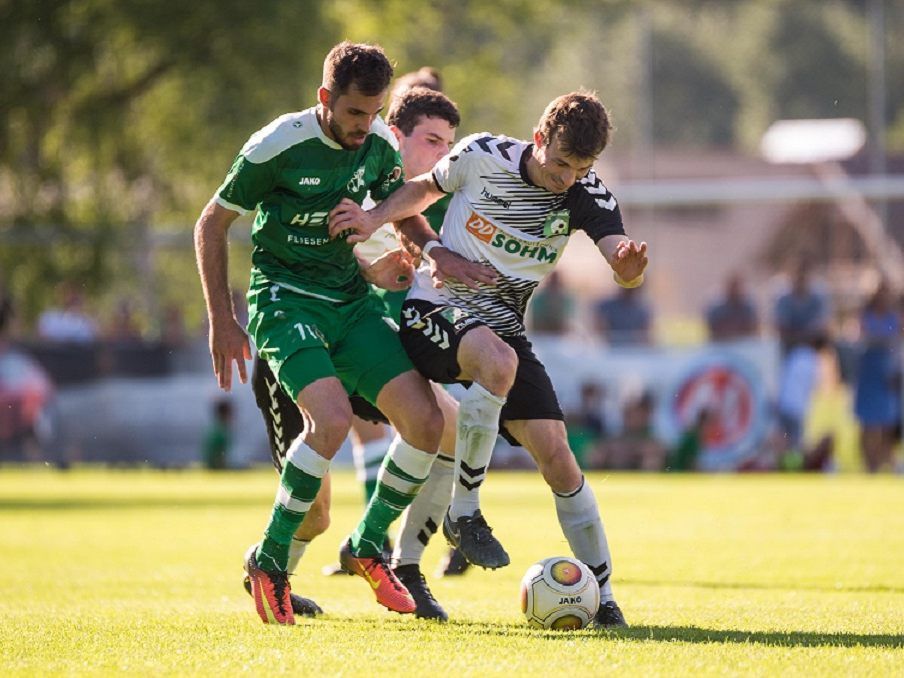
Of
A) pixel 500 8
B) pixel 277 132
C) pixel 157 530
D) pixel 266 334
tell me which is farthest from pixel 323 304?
pixel 500 8

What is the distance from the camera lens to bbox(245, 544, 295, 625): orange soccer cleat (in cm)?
684

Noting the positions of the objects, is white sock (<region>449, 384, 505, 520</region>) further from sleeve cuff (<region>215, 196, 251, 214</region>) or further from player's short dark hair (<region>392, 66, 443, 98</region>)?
player's short dark hair (<region>392, 66, 443, 98</region>)

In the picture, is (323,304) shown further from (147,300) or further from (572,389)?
(147,300)

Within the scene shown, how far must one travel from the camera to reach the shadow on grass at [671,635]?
20.4ft

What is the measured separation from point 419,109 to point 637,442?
36.4ft

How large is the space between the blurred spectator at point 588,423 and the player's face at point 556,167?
1179 centimetres

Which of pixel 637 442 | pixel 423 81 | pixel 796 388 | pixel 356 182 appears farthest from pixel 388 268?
pixel 796 388

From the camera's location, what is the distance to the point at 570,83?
6925 cm

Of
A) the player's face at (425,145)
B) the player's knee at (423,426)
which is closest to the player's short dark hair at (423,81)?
the player's face at (425,145)

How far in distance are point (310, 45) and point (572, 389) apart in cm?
785

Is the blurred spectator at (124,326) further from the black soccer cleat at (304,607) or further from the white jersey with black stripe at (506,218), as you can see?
the white jersey with black stripe at (506,218)

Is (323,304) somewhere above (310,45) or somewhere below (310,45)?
below

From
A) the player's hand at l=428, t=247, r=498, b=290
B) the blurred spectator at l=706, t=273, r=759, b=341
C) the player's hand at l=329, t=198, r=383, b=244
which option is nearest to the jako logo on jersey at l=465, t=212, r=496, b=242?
the player's hand at l=428, t=247, r=498, b=290

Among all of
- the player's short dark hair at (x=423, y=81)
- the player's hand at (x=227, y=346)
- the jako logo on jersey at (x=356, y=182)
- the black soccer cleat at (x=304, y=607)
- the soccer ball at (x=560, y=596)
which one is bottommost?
the black soccer cleat at (x=304, y=607)
